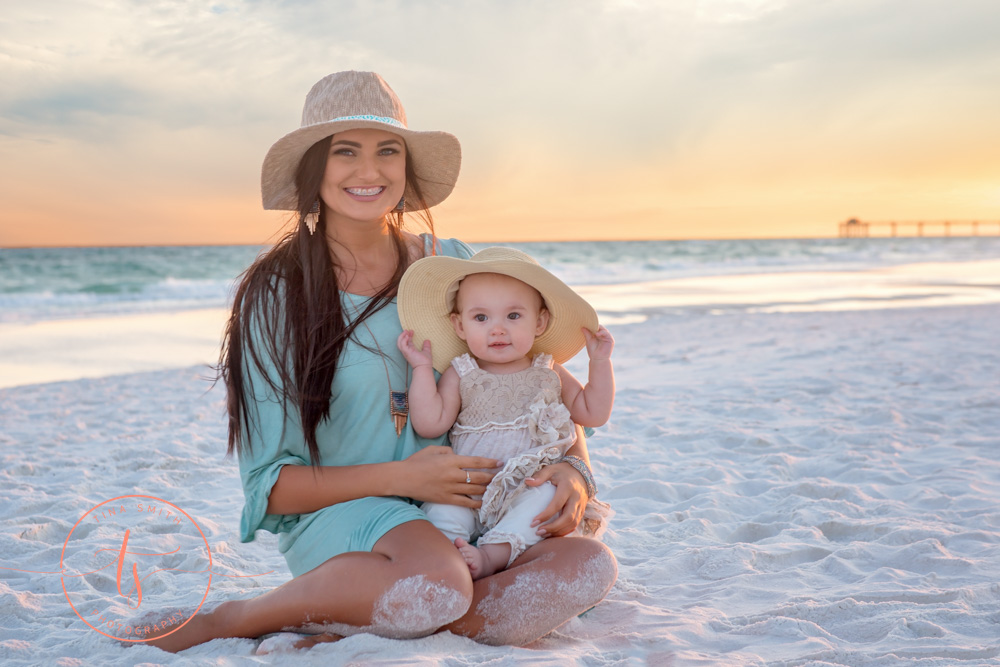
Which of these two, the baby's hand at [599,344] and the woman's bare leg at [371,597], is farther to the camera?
the baby's hand at [599,344]

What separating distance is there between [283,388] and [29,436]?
3783mm

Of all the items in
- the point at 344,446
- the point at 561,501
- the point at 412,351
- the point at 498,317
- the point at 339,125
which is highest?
the point at 339,125

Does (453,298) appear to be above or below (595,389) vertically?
above

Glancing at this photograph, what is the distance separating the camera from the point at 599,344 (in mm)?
2684

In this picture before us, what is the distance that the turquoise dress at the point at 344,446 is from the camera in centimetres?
247

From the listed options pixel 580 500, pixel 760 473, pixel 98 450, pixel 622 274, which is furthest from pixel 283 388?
pixel 622 274

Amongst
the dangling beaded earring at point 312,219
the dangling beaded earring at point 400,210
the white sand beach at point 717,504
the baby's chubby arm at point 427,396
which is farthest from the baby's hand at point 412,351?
the white sand beach at point 717,504

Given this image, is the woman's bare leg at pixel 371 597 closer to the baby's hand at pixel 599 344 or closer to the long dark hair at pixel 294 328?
the long dark hair at pixel 294 328

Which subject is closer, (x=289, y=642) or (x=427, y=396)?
(x=289, y=642)

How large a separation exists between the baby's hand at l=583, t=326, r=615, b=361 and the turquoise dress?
24.2 inches

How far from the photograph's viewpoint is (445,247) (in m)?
3.08

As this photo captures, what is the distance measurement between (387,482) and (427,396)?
12.2 inches

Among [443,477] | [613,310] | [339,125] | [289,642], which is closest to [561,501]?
[443,477]

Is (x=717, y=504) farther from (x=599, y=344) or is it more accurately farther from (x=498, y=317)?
(x=498, y=317)
